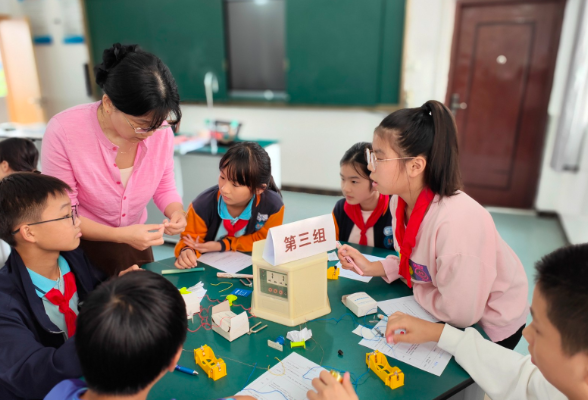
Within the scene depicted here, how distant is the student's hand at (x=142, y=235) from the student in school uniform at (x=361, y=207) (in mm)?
925

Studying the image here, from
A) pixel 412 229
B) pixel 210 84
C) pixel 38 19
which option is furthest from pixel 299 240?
pixel 38 19

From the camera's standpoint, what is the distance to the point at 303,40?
4418 millimetres

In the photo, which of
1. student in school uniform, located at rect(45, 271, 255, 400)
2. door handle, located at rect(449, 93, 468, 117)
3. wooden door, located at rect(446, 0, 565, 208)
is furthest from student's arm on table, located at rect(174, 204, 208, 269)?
door handle, located at rect(449, 93, 468, 117)

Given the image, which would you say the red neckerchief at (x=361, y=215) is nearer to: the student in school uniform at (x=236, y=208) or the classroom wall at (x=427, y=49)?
the student in school uniform at (x=236, y=208)

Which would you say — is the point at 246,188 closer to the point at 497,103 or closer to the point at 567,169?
the point at 567,169

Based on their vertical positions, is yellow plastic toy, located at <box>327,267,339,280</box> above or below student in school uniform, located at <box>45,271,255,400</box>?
below

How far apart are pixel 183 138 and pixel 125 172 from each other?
2150 millimetres

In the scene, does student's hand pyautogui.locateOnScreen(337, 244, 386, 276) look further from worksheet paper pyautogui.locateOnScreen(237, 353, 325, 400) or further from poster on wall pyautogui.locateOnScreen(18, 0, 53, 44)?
poster on wall pyautogui.locateOnScreen(18, 0, 53, 44)

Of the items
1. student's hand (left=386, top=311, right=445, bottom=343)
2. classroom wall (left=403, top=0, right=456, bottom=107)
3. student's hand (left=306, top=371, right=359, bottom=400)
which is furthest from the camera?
classroom wall (left=403, top=0, right=456, bottom=107)

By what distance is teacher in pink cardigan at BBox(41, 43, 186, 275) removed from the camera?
4.40ft

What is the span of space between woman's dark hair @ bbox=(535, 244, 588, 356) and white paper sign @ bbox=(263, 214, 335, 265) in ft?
2.01

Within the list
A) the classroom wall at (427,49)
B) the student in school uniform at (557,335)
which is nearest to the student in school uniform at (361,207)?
the student in school uniform at (557,335)

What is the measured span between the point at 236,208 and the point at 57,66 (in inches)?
207

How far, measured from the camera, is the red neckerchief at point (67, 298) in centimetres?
129
